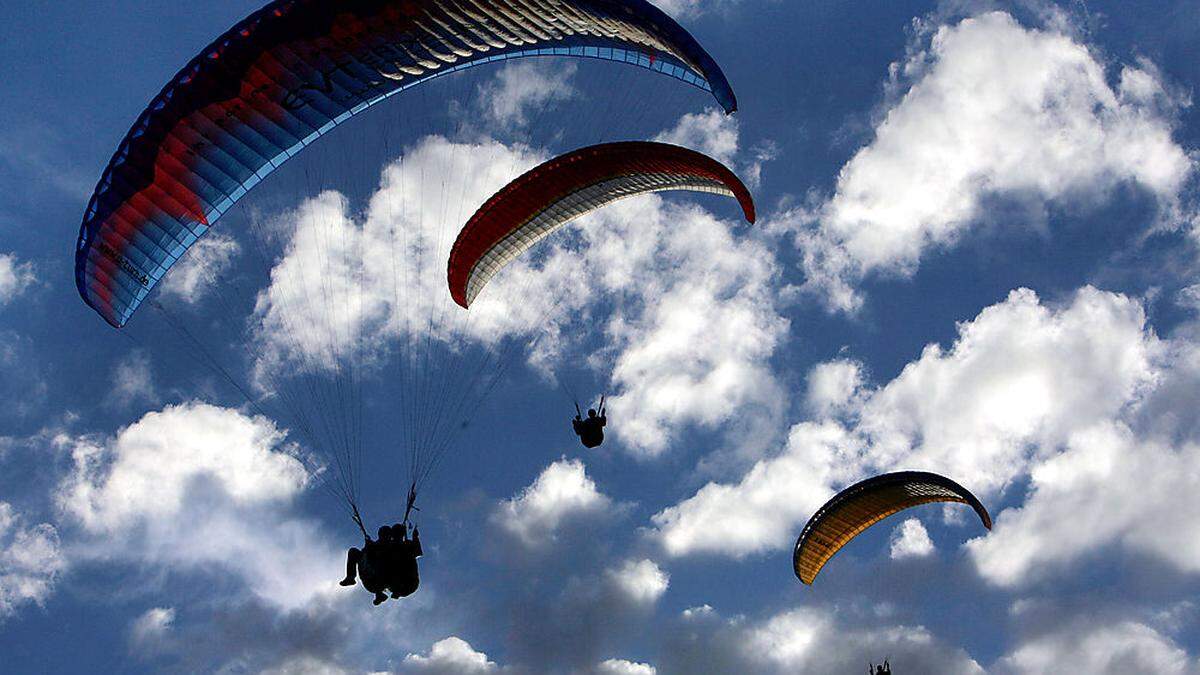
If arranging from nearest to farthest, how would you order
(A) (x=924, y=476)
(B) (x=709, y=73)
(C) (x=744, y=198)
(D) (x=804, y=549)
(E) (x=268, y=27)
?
(E) (x=268, y=27)
(B) (x=709, y=73)
(C) (x=744, y=198)
(A) (x=924, y=476)
(D) (x=804, y=549)

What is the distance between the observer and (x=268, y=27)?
16906mm

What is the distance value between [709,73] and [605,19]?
261 centimetres

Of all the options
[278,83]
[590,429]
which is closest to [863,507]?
[590,429]

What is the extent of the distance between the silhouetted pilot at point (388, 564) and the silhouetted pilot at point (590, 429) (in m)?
7.84

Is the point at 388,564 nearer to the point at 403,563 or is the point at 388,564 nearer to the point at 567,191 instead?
the point at 403,563

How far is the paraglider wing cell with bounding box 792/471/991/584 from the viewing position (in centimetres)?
2634

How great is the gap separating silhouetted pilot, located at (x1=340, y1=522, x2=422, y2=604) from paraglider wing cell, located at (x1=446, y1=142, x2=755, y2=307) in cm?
792

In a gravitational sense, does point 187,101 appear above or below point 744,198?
below

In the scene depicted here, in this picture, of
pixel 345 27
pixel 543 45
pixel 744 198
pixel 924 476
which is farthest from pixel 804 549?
pixel 345 27

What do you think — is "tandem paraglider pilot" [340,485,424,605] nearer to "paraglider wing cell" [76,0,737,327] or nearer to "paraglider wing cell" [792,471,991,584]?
"paraglider wing cell" [76,0,737,327]

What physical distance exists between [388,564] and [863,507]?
46.9 ft

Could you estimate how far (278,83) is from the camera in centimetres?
1753

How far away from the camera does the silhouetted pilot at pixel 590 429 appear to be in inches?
1083

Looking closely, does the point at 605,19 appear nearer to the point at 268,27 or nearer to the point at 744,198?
the point at 268,27
